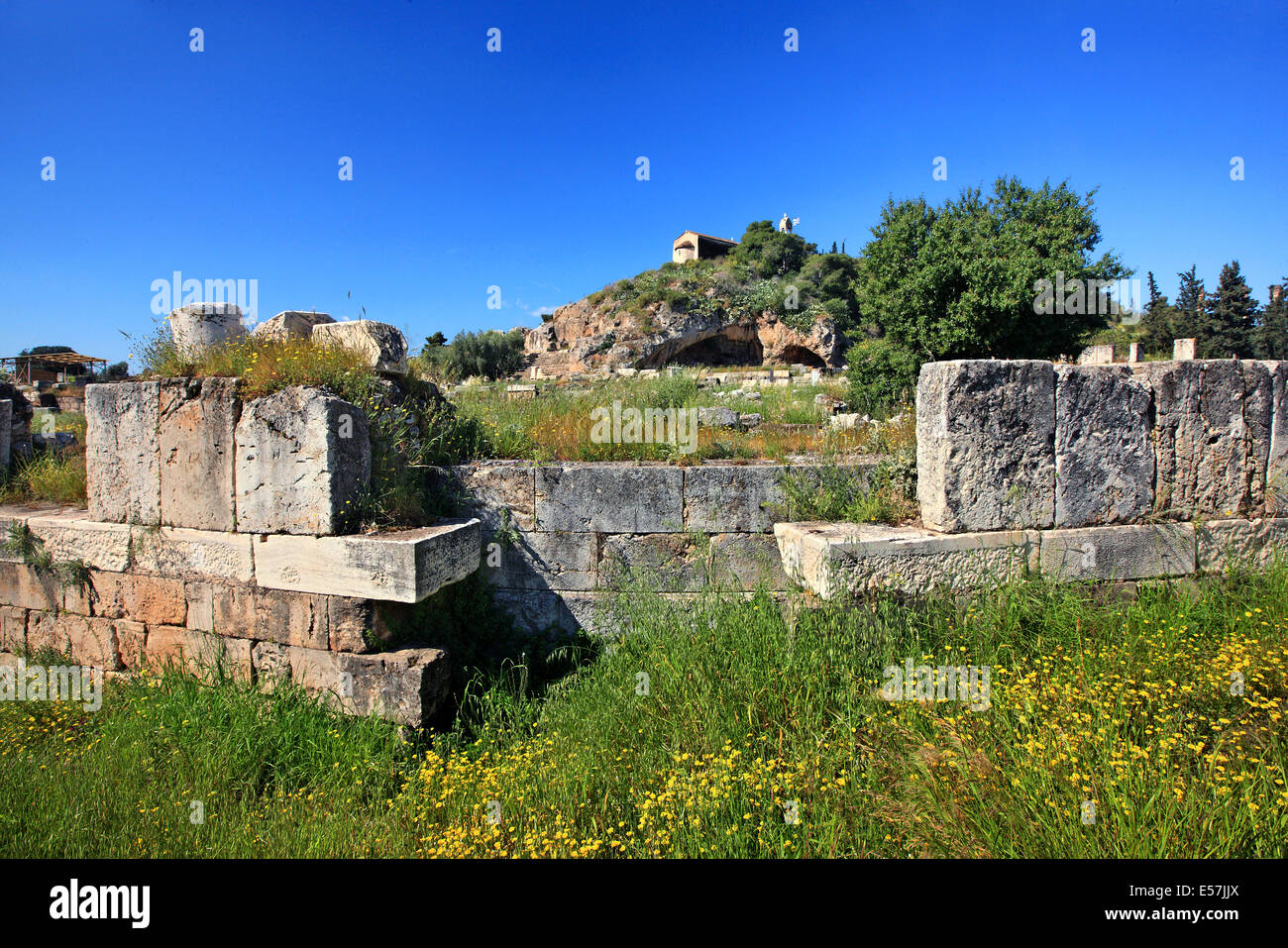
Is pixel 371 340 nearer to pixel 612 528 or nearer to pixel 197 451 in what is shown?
pixel 197 451

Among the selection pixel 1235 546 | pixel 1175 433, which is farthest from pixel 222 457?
pixel 1235 546

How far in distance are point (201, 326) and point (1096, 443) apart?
6.69 meters

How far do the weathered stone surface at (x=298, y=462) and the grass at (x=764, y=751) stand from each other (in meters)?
1.17

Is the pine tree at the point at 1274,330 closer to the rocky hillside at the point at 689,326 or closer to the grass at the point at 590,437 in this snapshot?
the rocky hillside at the point at 689,326

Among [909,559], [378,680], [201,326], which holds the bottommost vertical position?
[378,680]

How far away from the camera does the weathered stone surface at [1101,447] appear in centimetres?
384

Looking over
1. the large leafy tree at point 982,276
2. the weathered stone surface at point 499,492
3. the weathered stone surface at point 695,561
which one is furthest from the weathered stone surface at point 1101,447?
the large leafy tree at point 982,276

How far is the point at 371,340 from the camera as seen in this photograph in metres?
4.80

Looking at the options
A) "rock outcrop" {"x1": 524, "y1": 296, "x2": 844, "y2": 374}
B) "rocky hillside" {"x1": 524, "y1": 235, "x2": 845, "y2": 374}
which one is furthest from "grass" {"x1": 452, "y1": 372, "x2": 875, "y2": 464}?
"rocky hillside" {"x1": 524, "y1": 235, "x2": 845, "y2": 374}

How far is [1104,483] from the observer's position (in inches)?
154
